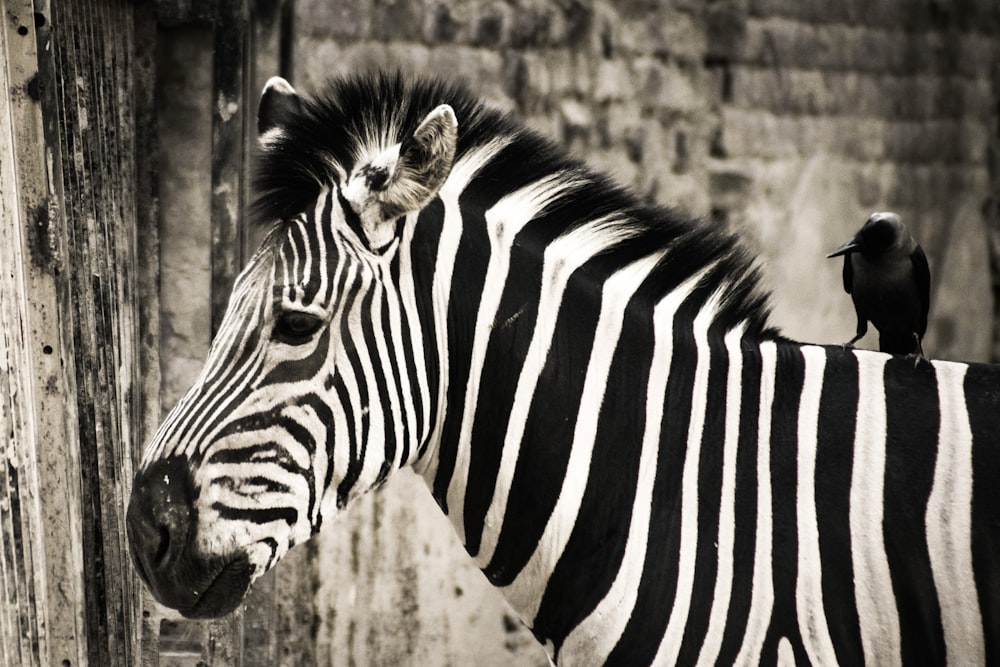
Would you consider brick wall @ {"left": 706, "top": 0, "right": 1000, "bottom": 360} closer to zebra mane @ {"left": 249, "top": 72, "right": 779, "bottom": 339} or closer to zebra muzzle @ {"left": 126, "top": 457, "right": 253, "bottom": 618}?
zebra mane @ {"left": 249, "top": 72, "right": 779, "bottom": 339}

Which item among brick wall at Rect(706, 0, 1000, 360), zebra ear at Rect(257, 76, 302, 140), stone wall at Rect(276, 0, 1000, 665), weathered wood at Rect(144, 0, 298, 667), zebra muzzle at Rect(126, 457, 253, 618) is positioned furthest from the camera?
brick wall at Rect(706, 0, 1000, 360)

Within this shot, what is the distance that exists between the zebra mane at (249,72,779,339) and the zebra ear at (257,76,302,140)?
0.32 feet

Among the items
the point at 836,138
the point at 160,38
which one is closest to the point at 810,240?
the point at 836,138

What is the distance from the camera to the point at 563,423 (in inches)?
92.2

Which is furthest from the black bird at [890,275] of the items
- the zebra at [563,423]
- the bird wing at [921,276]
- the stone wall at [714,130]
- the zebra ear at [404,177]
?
the stone wall at [714,130]

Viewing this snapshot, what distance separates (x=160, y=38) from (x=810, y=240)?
345 centimetres

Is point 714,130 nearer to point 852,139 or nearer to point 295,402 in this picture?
point 852,139

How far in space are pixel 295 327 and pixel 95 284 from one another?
1334 millimetres

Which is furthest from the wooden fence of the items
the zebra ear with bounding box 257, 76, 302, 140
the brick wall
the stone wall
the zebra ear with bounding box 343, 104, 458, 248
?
the brick wall

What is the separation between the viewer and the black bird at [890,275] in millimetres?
2916

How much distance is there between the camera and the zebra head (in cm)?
216

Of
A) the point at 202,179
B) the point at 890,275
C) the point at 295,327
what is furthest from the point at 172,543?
the point at 202,179

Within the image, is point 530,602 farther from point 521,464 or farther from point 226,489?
point 226,489

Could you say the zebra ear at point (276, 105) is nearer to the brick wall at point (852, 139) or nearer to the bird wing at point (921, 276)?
the bird wing at point (921, 276)
